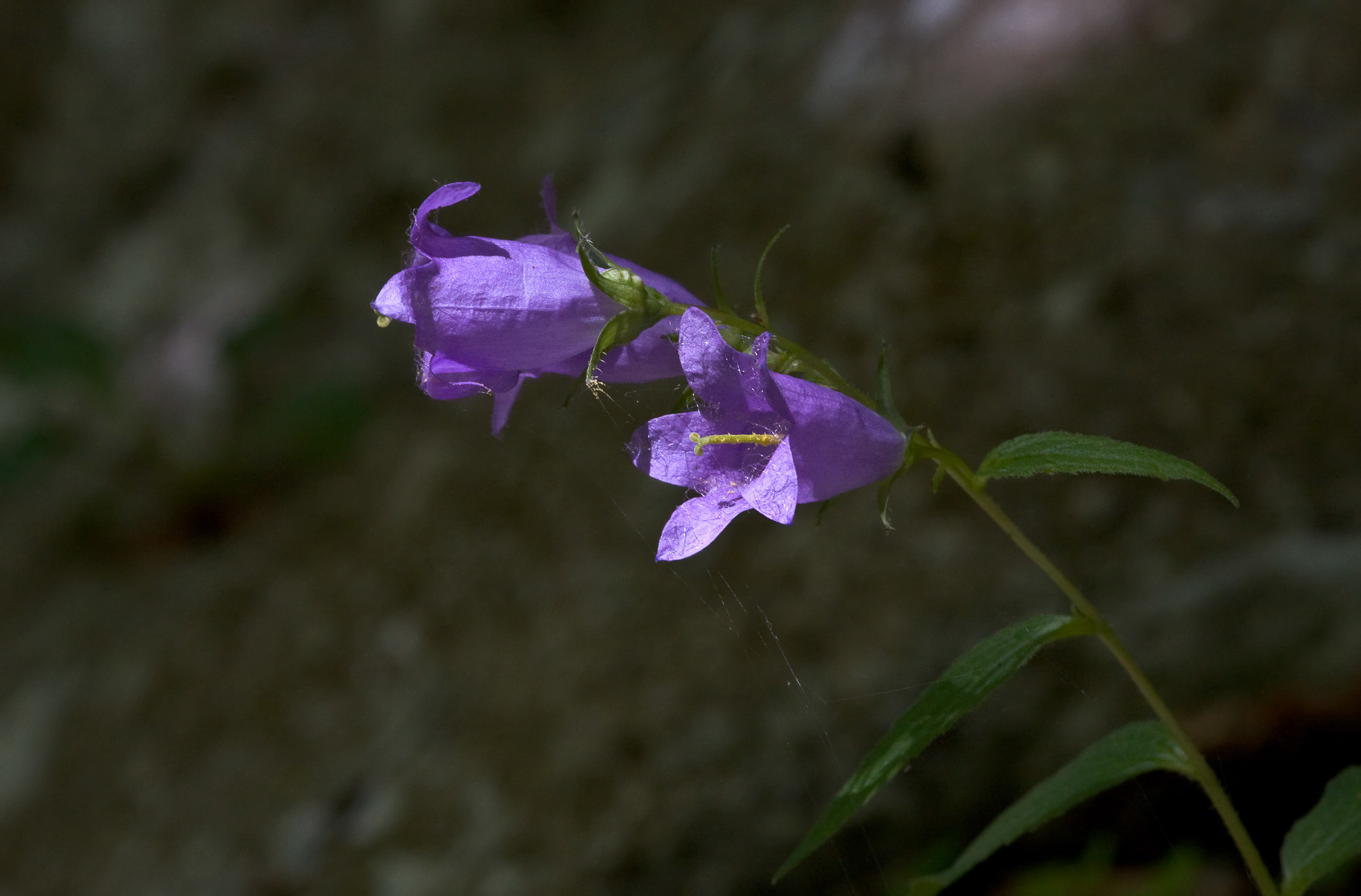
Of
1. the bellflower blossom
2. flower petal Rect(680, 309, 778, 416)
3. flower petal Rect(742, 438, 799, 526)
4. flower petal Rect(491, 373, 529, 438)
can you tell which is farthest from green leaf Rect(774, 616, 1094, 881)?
flower petal Rect(491, 373, 529, 438)

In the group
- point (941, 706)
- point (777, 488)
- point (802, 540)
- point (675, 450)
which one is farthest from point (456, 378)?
point (802, 540)

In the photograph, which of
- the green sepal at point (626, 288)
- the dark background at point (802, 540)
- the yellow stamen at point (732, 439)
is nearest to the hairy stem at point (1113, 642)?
the yellow stamen at point (732, 439)

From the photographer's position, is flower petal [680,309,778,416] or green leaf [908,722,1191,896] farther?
green leaf [908,722,1191,896]

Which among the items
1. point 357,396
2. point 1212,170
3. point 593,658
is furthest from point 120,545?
point 1212,170

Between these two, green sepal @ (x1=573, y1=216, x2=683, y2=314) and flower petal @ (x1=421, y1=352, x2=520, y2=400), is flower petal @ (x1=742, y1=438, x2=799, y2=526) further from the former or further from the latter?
flower petal @ (x1=421, y1=352, x2=520, y2=400)

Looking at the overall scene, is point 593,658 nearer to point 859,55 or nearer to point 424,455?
point 424,455

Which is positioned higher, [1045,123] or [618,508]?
[1045,123]

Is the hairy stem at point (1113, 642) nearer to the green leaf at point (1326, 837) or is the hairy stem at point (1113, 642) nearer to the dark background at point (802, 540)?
the green leaf at point (1326, 837)
